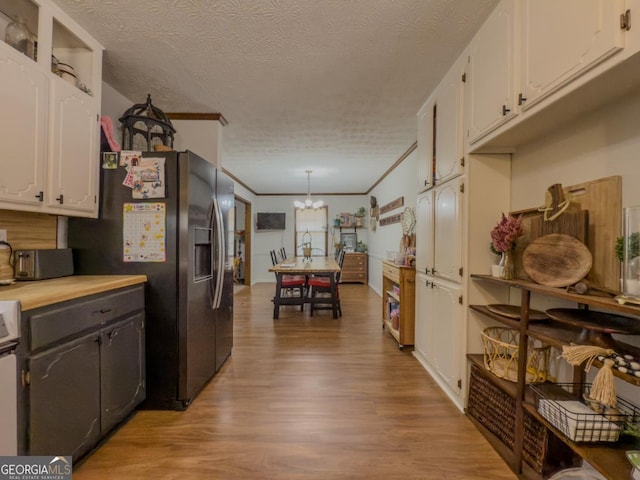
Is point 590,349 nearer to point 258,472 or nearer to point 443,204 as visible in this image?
point 443,204

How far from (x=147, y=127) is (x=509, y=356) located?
311cm

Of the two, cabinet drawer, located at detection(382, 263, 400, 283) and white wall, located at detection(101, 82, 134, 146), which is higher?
white wall, located at detection(101, 82, 134, 146)

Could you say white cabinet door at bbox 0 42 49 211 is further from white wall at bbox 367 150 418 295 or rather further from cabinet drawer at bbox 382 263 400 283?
white wall at bbox 367 150 418 295

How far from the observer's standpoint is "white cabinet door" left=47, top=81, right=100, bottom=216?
177 cm

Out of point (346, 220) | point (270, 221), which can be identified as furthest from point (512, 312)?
point (270, 221)

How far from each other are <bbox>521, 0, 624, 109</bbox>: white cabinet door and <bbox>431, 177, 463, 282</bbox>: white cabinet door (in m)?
0.82

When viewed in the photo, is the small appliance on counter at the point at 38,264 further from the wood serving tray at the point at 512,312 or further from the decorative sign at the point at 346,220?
the decorative sign at the point at 346,220

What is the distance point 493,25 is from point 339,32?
89cm

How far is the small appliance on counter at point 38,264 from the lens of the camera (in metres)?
1.75

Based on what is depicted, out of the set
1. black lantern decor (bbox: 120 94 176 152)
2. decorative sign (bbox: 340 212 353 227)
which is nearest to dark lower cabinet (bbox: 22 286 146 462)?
black lantern decor (bbox: 120 94 176 152)

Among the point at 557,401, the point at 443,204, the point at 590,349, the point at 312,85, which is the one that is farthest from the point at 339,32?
the point at 557,401

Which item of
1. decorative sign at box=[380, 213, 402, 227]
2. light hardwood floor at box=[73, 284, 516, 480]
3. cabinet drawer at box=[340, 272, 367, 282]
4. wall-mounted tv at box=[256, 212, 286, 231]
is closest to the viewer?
light hardwood floor at box=[73, 284, 516, 480]

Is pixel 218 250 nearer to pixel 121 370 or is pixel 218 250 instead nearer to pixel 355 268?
pixel 121 370

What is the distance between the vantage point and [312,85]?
8.36 ft
